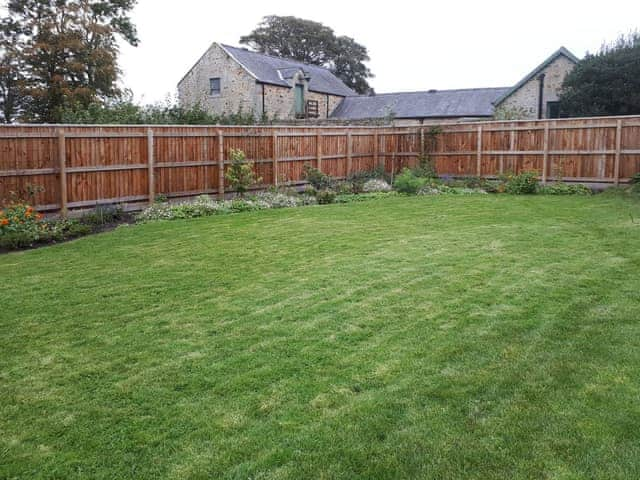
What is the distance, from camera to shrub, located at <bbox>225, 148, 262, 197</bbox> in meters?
14.9

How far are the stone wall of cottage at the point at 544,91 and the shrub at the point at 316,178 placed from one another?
1375 centimetres

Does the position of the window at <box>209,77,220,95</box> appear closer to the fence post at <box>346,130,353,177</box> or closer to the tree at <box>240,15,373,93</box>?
the fence post at <box>346,130,353,177</box>

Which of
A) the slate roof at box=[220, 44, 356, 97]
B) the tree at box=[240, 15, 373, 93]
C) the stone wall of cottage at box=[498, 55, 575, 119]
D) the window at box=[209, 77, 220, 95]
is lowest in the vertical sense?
the stone wall of cottage at box=[498, 55, 575, 119]

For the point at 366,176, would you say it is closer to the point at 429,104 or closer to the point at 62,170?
the point at 62,170

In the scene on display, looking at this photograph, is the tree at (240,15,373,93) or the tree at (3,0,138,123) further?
the tree at (240,15,373,93)

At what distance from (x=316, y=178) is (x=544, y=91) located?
16.3 metres

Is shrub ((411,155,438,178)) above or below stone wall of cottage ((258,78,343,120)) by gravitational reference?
below

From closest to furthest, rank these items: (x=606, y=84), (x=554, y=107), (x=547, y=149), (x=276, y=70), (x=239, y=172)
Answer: (x=239, y=172) → (x=547, y=149) → (x=606, y=84) → (x=554, y=107) → (x=276, y=70)

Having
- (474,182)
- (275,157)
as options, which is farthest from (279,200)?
(474,182)

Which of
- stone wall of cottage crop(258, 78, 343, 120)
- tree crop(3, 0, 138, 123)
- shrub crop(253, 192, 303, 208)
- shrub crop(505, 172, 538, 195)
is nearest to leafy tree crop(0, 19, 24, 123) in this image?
tree crop(3, 0, 138, 123)

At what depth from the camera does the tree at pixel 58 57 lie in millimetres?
29297

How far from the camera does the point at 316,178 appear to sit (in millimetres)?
17141

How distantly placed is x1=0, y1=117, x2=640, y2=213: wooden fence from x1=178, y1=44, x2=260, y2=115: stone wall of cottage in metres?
15.2

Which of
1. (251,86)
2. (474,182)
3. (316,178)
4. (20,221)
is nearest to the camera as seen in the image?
(20,221)
